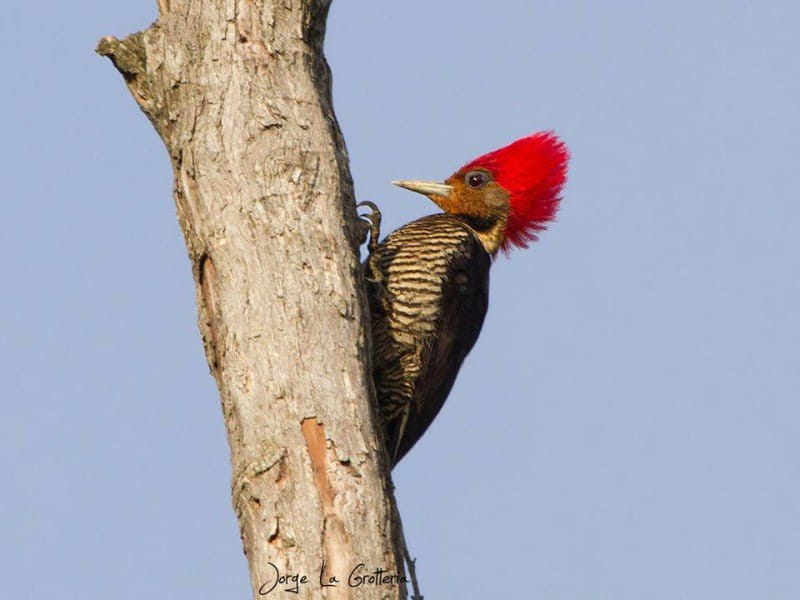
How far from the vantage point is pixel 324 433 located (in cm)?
469

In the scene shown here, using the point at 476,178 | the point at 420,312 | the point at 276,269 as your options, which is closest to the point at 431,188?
the point at 476,178

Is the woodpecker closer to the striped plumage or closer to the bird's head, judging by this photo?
the striped plumage

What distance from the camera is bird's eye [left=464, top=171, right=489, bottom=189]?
8.02 meters

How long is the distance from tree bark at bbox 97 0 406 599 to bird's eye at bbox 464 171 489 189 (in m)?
2.43

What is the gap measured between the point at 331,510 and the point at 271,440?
38cm

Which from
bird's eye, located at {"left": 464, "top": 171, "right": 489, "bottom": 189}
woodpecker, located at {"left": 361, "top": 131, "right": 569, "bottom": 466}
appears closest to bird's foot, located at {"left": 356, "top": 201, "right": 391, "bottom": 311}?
woodpecker, located at {"left": 361, "top": 131, "right": 569, "bottom": 466}

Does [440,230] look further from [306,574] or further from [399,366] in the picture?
[306,574]

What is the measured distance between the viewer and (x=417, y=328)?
22.2 feet

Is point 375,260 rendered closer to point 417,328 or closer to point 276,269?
point 417,328

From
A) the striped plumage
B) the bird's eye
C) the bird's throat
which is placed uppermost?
the bird's eye

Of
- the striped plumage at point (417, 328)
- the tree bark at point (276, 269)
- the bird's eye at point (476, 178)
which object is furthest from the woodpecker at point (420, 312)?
the tree bark at point (276, 269)

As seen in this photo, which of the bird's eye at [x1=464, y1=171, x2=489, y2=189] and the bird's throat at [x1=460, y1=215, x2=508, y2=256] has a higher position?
the bird's eye at [x1=464, y1=171, x2=489, y2=189]

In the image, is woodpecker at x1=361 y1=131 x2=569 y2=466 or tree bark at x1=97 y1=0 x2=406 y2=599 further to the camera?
woodpecker at x1=361 y1=131 x2=569 y2=466

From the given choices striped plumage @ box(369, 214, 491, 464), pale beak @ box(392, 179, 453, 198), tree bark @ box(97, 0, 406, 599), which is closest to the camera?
tree bark @ box(97, 0, 406, 599)
